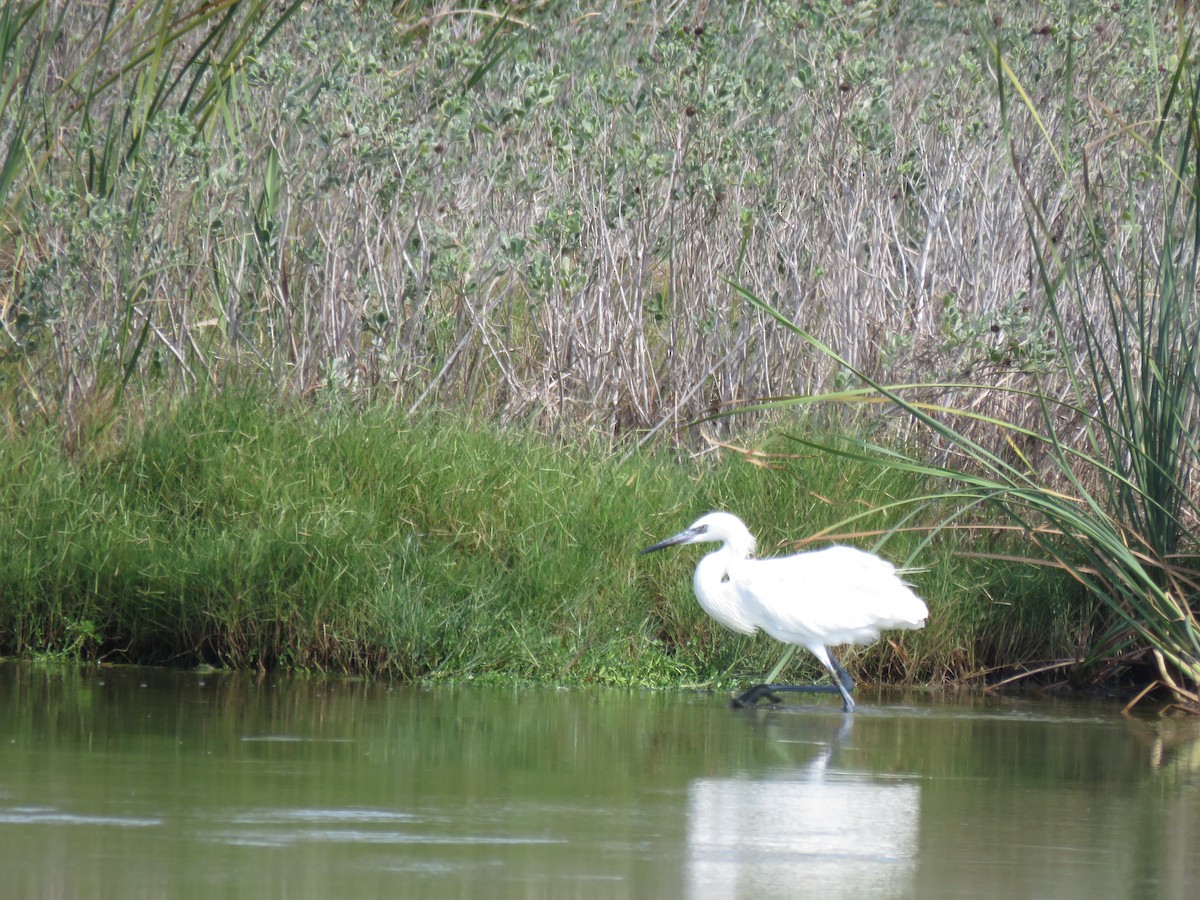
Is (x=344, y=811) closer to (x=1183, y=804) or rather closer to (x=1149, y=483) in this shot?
(x=1183, y=804)

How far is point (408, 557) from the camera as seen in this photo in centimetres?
762

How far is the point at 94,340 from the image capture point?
8.68 meters

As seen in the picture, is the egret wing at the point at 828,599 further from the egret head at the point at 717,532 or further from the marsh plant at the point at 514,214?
the marsh plant at the point at 514,214

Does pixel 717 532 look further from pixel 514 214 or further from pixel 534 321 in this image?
pixel 514 214

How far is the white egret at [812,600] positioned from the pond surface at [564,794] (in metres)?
0.31

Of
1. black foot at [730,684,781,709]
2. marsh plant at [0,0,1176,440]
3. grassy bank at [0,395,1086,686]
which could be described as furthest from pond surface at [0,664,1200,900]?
marsh plant at [0,0,1176,440]

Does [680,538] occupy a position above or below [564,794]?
above

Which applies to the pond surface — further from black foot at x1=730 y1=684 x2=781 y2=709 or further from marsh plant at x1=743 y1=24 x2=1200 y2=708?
marsh plant at x1=743 y1=24 x2=1200 y2=708

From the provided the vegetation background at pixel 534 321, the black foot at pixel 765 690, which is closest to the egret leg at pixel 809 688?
the black foot at pixel 765 690

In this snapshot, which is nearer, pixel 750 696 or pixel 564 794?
pixel 564 794

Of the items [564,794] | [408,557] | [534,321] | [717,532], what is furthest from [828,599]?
[534,321]

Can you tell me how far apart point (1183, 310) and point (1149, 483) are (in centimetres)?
72

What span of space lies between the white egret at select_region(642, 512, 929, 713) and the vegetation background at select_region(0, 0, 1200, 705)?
29 centimetres

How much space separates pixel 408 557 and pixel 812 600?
183 cm
